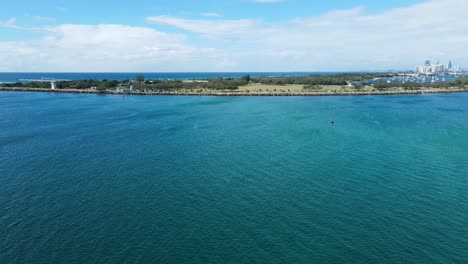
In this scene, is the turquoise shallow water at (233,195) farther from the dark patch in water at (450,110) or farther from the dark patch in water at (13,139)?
the dark patch in water at (450,110)

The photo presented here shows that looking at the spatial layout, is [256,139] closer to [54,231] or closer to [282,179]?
[282,179]

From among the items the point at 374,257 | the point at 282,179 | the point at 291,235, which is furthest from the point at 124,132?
the point at 374,257

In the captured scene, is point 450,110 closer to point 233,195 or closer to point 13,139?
point 233,195

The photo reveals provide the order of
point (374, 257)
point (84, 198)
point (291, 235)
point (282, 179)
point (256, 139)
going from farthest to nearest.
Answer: point (256, 139)
point (282, 179)
point (84, 198)
point (291, 235)
point (374, 257)

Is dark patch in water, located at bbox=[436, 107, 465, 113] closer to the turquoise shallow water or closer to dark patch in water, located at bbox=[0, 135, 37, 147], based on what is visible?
the turquoise shallow water

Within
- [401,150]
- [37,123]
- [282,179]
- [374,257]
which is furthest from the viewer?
[37,123]

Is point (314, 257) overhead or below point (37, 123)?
below

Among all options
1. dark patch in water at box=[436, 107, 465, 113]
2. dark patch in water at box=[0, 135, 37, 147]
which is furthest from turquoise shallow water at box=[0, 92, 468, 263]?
dark patch in water at box=[436, 107, 465, 113]

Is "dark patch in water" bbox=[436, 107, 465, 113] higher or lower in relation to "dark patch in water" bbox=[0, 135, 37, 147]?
higher

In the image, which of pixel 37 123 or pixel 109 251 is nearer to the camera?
pixel 109 251

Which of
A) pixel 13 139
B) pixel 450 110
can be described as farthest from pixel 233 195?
pixel 450 110
